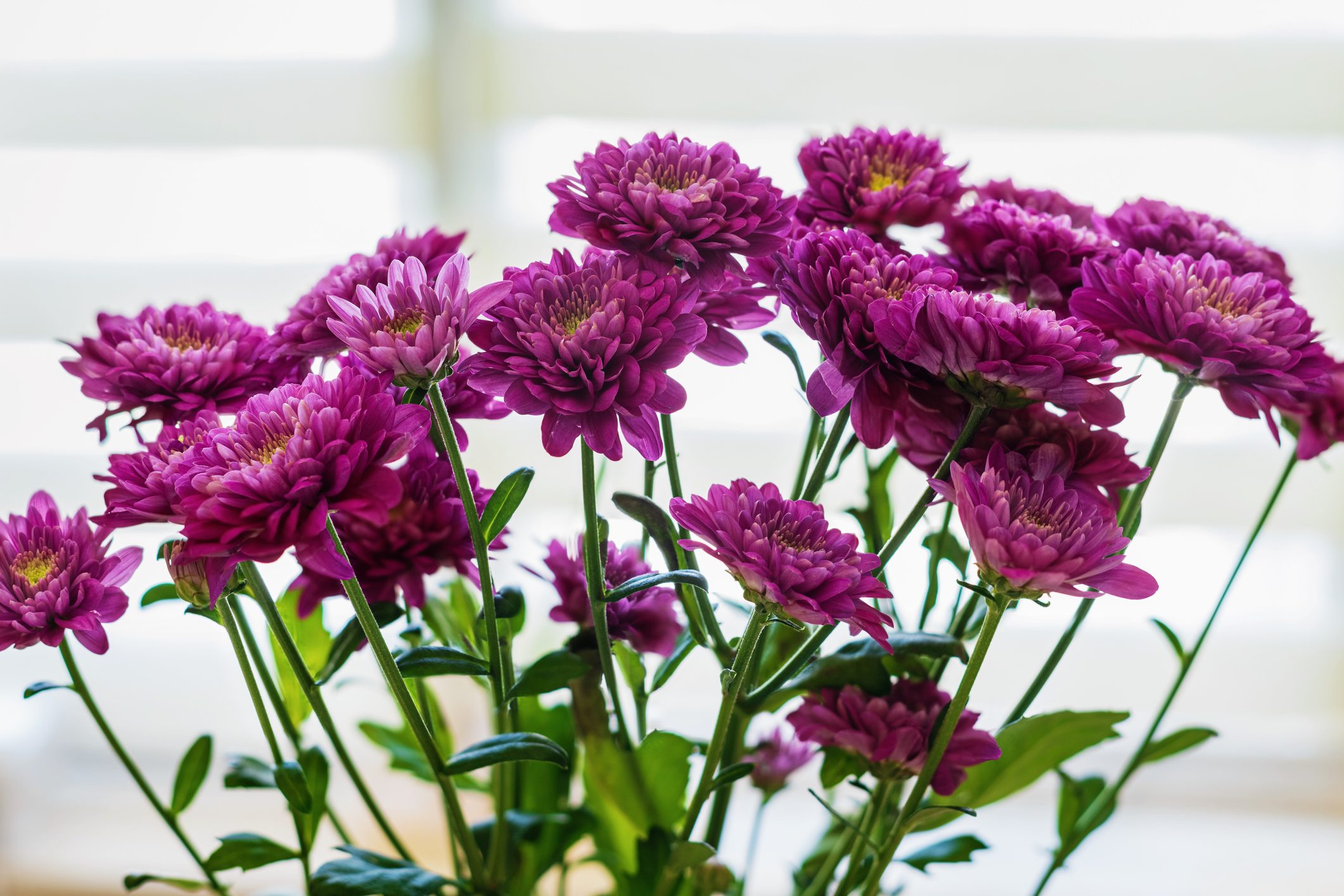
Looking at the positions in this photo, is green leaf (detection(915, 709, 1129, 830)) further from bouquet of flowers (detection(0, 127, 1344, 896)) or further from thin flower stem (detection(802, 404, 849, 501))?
thin flower stem (detection(802, 404, 849, 501))

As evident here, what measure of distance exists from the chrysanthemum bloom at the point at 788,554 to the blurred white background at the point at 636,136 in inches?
22.5

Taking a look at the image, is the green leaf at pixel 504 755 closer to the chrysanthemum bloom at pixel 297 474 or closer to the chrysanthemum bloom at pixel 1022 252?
the chrysanthemum bloom at pixel 297 474

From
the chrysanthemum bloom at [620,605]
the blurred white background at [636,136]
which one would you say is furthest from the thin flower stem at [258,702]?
the blurred white background at [636,136]

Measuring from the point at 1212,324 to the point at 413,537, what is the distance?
256mm

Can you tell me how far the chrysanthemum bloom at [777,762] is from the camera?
47cm

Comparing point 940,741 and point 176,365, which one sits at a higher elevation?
point 176,365

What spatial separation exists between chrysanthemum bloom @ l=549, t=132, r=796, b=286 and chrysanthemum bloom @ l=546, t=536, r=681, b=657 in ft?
0.39

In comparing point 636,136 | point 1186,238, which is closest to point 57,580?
point 1186,238

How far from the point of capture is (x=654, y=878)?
0.40 m

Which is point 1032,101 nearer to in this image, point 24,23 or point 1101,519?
point 1101,519

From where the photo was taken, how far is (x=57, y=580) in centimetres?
32

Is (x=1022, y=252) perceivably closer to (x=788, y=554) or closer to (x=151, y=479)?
(x=788, y=554)

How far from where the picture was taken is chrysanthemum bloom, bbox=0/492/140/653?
1.04 ft

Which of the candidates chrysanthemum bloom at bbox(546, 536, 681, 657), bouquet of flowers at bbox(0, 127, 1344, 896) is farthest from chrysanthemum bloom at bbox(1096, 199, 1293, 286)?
chrysanthemum bloom at bbox(546, 536, 681, 657)
